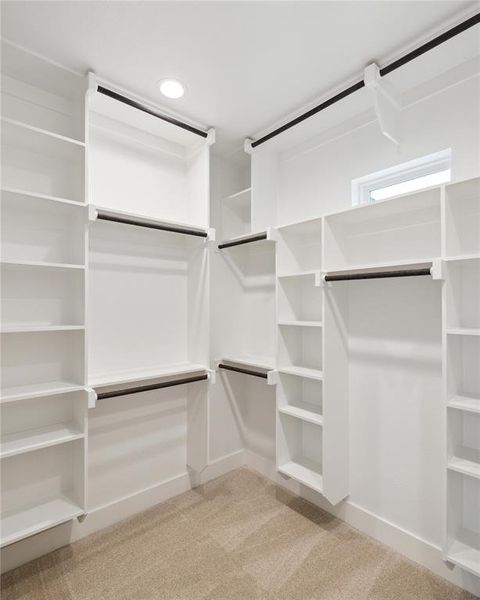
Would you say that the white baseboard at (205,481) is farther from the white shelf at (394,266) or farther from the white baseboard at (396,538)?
the white shelf at (394,266)

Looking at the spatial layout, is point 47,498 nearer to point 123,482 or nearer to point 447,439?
point 123,482

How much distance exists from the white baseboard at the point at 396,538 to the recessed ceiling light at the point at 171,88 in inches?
111

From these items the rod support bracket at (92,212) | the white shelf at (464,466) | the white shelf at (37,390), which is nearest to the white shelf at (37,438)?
the white shelf at (37,390)

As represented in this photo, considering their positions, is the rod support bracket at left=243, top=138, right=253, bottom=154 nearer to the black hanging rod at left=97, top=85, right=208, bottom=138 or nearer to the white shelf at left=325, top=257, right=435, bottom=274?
the black hanging rod at left=97, top=85, right=208, bottom=138

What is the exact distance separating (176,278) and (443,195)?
1.84 meters

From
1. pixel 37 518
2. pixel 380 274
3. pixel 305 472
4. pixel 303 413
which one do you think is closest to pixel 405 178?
pixel 380 274

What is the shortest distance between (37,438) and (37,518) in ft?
1.38

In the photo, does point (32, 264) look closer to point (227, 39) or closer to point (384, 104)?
point (227, 39)

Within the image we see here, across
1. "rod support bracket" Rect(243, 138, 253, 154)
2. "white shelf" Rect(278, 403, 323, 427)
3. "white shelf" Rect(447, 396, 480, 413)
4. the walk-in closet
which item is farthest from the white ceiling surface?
"white shelf" Rect(278, 403, 323, 427)

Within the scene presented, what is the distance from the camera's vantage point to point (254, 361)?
263 cm

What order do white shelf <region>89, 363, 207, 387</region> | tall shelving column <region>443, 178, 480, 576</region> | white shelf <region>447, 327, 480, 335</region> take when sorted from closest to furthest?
white shelf <region>447, 327, 480, 335</region>
tall shelving column <region>443, 178, 480, 576</region>
white shelf <region>89, 363, 207, 387</region>

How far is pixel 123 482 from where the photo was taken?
7.63 ft

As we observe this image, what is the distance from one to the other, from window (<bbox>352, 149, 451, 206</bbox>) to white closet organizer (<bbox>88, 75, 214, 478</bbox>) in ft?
3.59

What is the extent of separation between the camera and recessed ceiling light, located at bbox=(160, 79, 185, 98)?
1.97m
